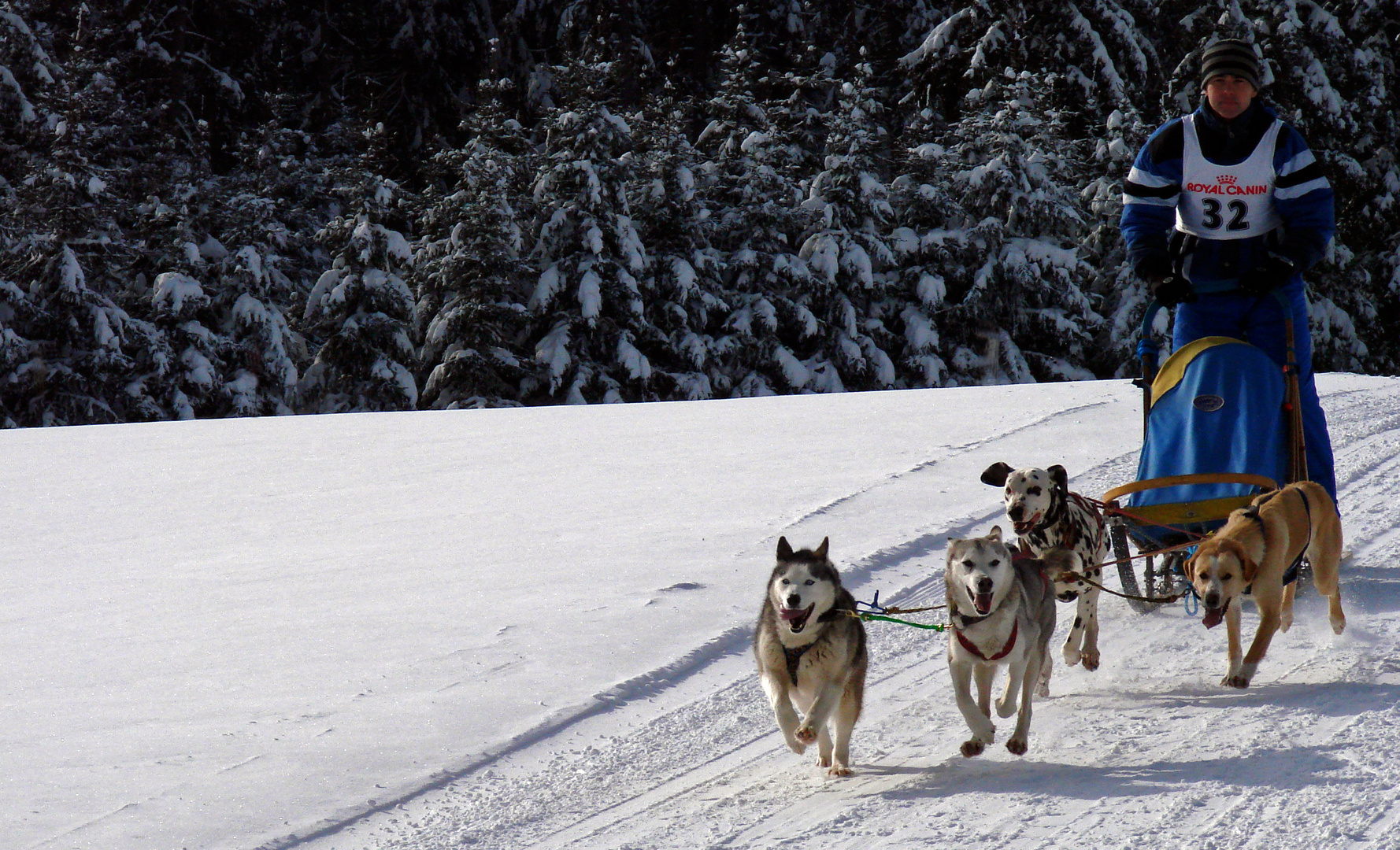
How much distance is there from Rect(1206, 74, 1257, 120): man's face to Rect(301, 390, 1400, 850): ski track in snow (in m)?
2.15

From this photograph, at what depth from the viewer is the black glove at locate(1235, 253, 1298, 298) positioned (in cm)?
556

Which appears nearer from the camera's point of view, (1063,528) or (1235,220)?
(1063,528)

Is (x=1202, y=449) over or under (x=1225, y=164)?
under

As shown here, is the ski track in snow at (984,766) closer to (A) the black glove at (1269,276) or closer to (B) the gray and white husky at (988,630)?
(B) the gray and white husky at (988,630)

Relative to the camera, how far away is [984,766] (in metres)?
4.20

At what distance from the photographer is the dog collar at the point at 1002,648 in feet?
13.3

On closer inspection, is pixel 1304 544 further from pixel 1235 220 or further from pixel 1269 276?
pixel 1235 220

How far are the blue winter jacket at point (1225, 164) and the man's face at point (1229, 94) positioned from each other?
0.05 metres

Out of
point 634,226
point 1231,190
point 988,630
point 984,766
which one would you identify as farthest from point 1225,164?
point 634,226

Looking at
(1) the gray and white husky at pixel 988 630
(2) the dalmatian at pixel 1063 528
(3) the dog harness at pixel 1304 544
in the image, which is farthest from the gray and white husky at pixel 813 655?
(3) the dog harness at pixel 1304 544

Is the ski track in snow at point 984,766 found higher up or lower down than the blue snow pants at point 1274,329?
lower down

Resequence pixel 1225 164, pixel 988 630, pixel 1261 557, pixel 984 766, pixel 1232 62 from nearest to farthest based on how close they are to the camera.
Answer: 1. pixel 988 630
2. pixel 984 766
3. pixel 1261 557
4. pixel 1232 62
5. pixel 1225 164

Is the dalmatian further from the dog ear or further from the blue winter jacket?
the blue winter jacket

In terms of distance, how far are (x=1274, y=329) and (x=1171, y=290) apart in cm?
56
